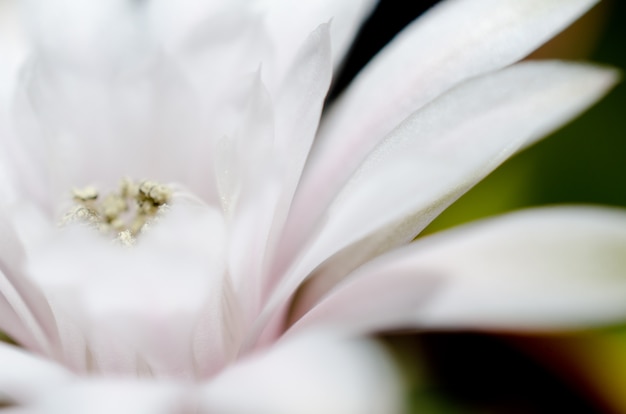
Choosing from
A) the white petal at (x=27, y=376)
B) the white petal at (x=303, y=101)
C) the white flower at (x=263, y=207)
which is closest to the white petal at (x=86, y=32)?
the white flower at (x=263, y=207)

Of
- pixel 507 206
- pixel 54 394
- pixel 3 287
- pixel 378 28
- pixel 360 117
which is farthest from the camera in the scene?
pixel 378 28

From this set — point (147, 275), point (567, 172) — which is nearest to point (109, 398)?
point (147, 275)

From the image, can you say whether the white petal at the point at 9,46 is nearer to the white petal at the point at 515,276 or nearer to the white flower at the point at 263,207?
the white flower at the point at 263,207

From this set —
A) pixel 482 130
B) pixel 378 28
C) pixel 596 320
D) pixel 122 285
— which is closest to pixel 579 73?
pixel 482 130

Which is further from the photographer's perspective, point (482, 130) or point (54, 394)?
point (482, 130)

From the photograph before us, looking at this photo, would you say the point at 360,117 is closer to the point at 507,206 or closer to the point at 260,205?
the point at 260,205
